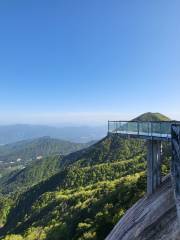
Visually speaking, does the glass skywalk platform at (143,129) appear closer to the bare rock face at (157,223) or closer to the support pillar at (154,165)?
the support pillar at (154,165)

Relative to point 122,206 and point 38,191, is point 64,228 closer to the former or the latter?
point 122,206

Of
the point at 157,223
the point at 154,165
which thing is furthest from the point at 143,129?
the point at 157,223

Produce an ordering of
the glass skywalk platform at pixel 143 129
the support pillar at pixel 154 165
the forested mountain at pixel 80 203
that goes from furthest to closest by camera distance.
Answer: the forested mountain at pixel 80 203, the support pillar at pixel 154 165, the glass skywalk platform at pixel 143 129

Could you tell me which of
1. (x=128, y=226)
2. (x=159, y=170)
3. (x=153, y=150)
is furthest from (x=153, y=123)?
(x=128, y=226)

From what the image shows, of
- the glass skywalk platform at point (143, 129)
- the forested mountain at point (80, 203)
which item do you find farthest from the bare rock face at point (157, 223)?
the forested mountain at point (80, 203)

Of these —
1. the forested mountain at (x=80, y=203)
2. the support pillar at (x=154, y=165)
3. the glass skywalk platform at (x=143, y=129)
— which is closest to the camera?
the glass skywalk platform at (x=143, y=129)

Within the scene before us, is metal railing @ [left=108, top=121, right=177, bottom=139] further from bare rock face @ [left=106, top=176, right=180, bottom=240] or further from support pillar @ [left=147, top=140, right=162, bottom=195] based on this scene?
bare rock face @ [left=106, top=176, right=180, bottom=240]

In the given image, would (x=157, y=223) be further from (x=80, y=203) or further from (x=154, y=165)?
(x=80, y=203)
